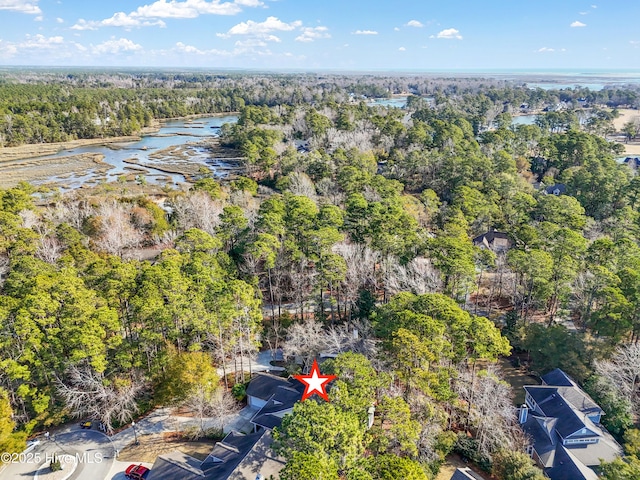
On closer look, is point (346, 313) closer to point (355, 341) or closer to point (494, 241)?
point (355, 341)

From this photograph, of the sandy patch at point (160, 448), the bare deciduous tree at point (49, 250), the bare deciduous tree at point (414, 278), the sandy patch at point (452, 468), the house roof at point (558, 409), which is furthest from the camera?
the bare deciduous tree at point (49, 250)

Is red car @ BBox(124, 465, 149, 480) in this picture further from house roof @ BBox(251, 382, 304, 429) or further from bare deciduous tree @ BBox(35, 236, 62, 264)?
bare deciduous tree @ BBox(35, 236, 62, 264)

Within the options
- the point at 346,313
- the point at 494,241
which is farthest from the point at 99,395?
the point at 494,241

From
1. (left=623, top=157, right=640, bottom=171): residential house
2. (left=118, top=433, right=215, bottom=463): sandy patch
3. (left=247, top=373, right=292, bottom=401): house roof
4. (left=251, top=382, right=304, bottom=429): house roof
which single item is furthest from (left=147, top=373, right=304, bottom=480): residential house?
(left=623, top=157, right=640, bottom=171): residential house

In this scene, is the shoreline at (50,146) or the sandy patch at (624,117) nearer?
the shoreline at (50,146)

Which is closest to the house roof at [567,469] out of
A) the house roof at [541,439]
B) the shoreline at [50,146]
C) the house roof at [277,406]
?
the house roof at [541,439]

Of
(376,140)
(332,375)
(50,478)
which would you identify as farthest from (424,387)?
(376,140)

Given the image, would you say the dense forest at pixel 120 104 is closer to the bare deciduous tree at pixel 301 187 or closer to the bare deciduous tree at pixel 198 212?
the bare deciduous tree at pixel 198 212
